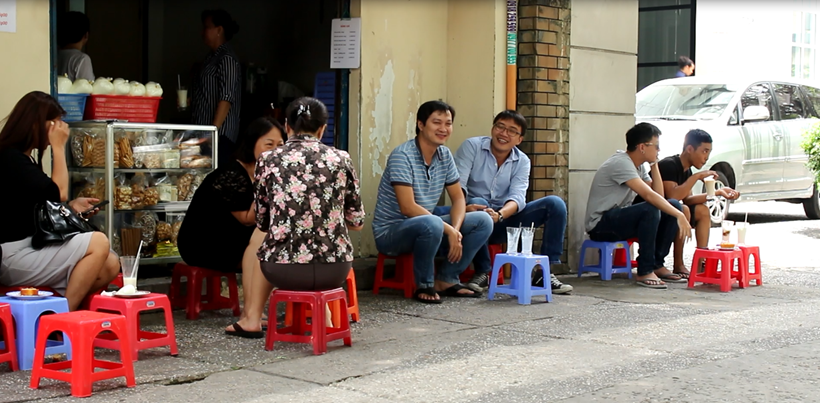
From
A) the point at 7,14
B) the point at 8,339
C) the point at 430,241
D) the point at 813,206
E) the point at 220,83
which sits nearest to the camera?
the point at 8,339

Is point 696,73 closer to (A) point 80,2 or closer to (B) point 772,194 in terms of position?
(B) point 772,194

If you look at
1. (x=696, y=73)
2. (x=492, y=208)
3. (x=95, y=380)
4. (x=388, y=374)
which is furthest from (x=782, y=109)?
(x=95, y=380)

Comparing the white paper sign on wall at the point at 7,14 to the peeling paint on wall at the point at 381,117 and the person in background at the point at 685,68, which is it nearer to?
the peeling paint on wall at the point at 381,117

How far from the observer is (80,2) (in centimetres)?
775

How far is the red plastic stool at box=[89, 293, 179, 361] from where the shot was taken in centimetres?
517

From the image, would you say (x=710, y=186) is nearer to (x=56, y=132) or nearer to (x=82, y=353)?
(x=56, y=132)

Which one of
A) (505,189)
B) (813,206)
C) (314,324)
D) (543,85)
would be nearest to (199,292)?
(314,324)

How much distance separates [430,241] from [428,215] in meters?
0.19

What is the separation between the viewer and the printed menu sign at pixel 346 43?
322 inches

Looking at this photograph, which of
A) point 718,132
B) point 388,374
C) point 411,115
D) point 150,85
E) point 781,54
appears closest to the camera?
point 388,374

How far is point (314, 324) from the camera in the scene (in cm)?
542

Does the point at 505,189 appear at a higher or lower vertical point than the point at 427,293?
higher

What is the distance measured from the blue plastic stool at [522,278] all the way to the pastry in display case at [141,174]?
220 centimetres

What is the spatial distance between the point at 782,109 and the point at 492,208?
23.9ft
